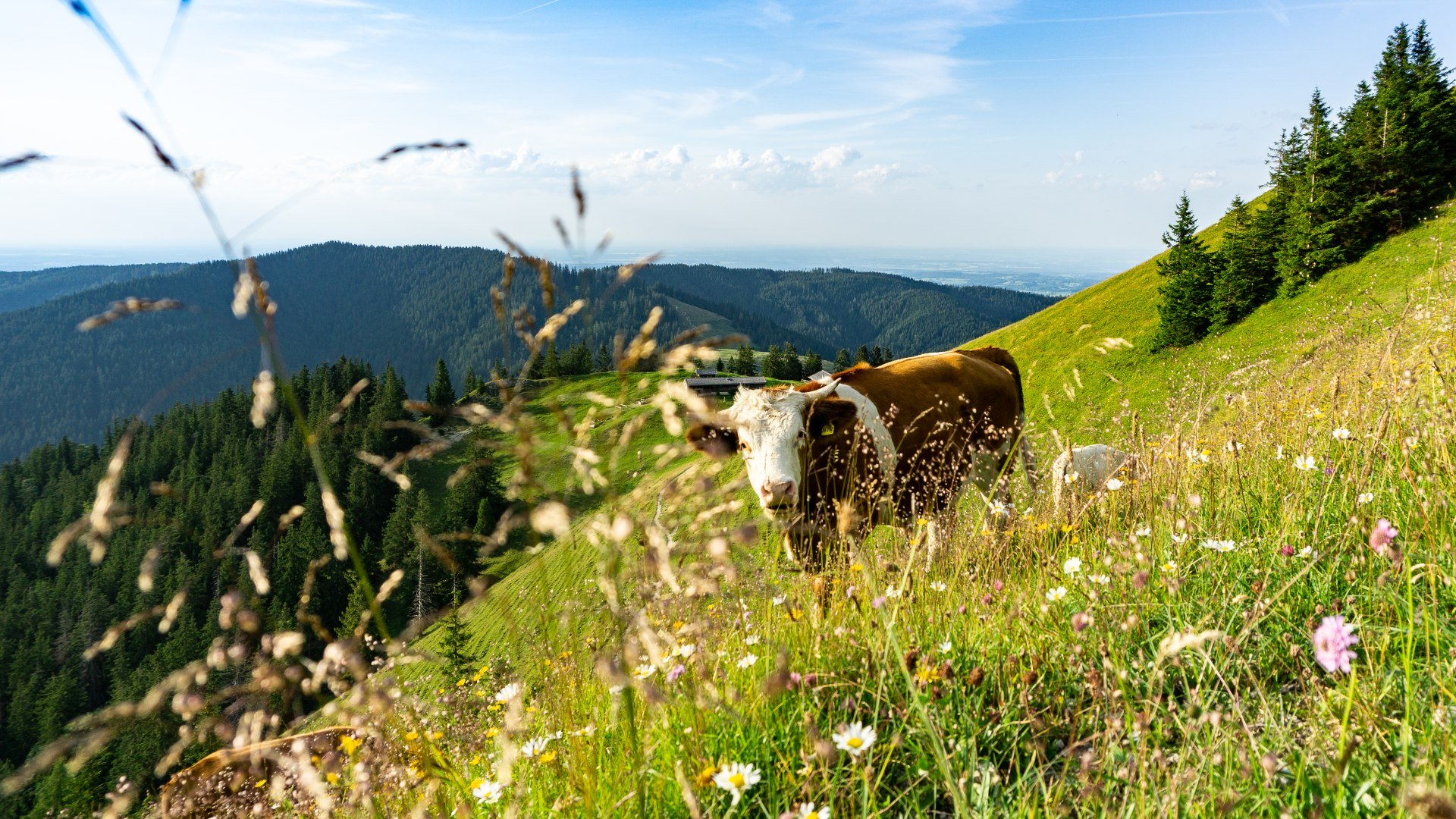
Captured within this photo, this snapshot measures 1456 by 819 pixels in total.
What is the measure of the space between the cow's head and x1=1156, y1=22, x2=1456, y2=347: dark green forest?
2115 inches

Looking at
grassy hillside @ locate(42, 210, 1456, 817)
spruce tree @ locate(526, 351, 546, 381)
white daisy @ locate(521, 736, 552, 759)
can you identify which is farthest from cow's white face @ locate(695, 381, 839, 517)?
spruce tree @ locate(526, 351, 546, 381)

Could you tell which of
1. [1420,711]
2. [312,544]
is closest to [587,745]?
[1420,711]

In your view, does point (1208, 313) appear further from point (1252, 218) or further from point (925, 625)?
point (925, 625)

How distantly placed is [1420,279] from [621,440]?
4649 centimetres

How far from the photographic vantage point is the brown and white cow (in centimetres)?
633

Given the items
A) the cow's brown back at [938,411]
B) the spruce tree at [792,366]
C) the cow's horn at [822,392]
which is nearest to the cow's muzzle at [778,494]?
the cow's brown back at [938,411]

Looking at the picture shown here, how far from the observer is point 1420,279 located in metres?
35.2

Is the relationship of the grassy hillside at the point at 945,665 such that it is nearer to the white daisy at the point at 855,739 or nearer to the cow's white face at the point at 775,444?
the white daisy at the point at 855,739

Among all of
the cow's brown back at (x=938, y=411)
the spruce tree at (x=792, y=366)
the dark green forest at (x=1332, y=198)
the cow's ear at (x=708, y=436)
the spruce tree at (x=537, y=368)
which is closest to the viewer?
the spruce tree at (x=537, y=368)

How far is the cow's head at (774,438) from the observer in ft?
20.8

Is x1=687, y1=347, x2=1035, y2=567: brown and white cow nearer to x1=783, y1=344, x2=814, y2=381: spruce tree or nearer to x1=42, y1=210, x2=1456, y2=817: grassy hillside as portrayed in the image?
x1=42, y1=210, x2=1456, y2=817: grassy hillside

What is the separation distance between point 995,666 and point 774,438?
399 cm

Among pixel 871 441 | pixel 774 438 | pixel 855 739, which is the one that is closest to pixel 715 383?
pixel 871 441

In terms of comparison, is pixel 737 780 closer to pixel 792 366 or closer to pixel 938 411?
pixel 938 411
